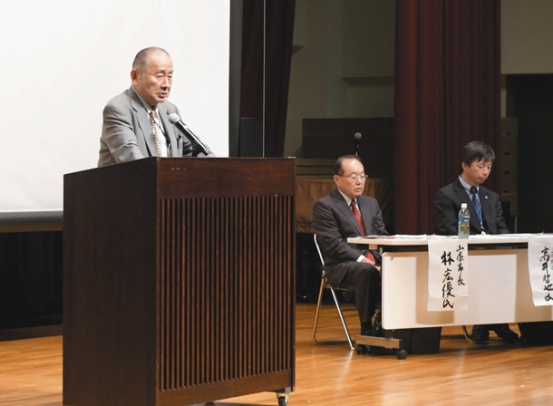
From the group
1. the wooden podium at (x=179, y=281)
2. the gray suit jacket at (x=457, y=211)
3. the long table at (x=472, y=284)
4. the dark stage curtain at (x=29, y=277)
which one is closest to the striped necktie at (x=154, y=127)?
the wooden podium at (x=179, y=281)

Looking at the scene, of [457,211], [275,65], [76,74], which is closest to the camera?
[76,74]

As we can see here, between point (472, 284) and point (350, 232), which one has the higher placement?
point (350, 232)

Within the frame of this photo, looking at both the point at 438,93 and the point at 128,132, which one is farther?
the point at 438,93

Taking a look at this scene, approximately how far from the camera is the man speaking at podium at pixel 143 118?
3818mm

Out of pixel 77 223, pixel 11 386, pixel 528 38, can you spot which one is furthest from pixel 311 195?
pixel 77 223

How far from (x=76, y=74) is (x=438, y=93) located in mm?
3451

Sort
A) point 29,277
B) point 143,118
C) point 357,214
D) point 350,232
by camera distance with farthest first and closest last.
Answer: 1. point 29,277
2. point 357,214
3. point 350,232
4. point 143,118

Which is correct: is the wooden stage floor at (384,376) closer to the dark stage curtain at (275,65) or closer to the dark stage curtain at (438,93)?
the dark stage curtain at (438,93)

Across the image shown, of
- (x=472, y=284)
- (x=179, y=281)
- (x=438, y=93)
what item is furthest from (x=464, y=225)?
(x=179, y=281)

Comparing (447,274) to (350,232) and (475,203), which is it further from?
(475,203)

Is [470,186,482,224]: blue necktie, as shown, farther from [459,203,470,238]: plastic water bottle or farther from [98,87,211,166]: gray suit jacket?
[98,87,211,166]: gray suit jacket

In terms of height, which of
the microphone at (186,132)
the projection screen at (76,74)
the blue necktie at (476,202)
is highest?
the projection screen at (76,74)

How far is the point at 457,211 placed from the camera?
6262mm

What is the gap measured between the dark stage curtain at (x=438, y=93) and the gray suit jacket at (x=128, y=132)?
4112 millimetres
